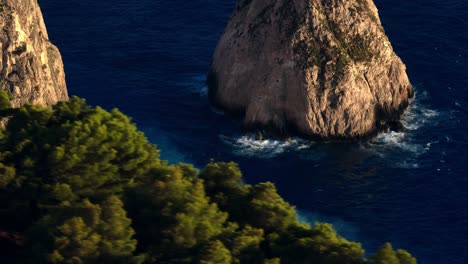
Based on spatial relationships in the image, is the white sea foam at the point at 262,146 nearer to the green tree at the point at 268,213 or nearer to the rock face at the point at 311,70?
the rock face at the point at 311,70

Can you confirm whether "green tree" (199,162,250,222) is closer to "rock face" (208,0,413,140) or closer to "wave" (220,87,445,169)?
"wave" (220,87,445,169)

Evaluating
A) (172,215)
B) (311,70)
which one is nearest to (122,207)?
(172,215)

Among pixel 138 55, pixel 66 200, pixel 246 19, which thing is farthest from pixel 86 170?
pixel 138 55

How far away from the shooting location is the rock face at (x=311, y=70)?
438 feet

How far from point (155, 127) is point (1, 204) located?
56.8 meters

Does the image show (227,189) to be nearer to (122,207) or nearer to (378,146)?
(122,207)

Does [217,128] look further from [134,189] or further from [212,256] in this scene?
[212,256]

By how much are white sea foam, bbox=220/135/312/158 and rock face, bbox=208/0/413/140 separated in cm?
186

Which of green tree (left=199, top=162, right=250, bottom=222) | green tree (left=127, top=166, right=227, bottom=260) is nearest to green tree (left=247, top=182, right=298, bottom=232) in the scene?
green tree (left=199, top=162, right=250, bottom=222)

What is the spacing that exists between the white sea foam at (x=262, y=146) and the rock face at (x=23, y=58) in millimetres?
25495

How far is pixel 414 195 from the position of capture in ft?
403

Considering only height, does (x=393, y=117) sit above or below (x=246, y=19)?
below

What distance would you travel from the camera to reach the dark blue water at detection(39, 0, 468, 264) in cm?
11925

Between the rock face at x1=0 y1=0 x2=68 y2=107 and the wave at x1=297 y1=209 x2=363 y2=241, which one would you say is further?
the rock face at x1=0 y1=0 x2=68 y2=107
